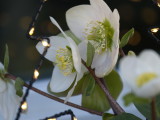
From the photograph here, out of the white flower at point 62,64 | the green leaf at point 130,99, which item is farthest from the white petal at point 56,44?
the green leaf at point 130,99

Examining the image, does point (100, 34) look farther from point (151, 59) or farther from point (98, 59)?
point (151, 59)

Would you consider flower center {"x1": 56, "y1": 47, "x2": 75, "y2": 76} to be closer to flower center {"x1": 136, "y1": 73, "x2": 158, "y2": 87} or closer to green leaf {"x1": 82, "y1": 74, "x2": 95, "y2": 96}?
green leaf {"x1": 82, "y1": 74, "x2": 95, "y2": 96}

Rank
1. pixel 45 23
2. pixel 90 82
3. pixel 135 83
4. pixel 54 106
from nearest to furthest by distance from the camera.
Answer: pixel 135 83 < pixel 90 82 < pixel 54 106 < pixel 45 23

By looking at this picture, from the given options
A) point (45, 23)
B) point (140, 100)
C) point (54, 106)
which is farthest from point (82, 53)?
point (45, 23)

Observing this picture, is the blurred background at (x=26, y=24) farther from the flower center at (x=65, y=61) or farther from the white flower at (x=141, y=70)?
the white flower at (x=141, y=70)

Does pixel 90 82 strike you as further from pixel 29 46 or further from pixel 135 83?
pixel 29 46

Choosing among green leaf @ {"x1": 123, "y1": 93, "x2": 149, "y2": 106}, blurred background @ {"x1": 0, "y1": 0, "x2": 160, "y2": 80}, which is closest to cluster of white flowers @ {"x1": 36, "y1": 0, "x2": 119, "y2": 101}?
green leaf @ {"x1": 123, "y1": 93, "x2": 149, "y2": 106}

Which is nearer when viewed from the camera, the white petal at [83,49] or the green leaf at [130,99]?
the green leaf at [130,99]

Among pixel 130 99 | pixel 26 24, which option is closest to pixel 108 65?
pixel 130 99
